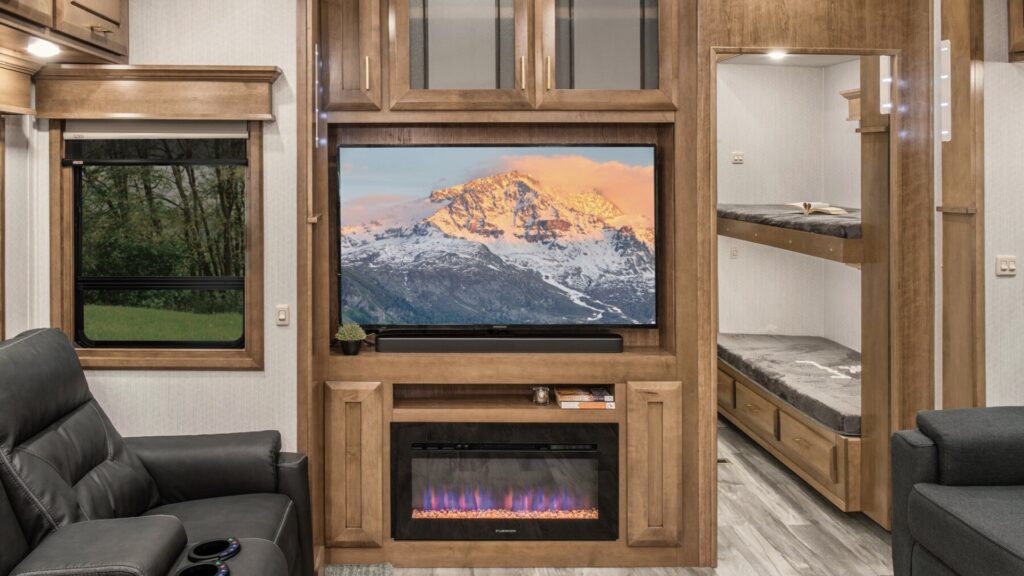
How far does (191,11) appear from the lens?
3.40 metres

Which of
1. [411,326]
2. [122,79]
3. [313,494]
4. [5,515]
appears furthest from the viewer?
[411,326]

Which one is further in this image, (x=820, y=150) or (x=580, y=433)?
(x=820, y=150)

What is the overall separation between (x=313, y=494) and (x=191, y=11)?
1938mm

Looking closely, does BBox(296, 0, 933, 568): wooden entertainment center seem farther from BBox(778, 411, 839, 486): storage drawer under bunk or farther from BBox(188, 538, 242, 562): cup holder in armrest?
BBox(188, 538, 242, 562): cup holder in armrest

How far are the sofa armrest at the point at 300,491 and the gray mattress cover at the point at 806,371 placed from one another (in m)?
2.53

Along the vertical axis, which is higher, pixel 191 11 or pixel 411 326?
pixel 191 11

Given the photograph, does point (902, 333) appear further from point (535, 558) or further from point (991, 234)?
point (535, 558)

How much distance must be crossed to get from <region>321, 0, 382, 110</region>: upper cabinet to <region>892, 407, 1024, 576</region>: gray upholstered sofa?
2.44 m

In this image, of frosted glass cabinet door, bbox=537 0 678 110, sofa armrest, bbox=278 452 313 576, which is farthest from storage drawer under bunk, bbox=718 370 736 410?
sofa armrest, bbox=278 452 313 576

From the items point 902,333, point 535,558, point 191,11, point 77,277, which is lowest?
point 535,558

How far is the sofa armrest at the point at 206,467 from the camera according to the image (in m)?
3.05

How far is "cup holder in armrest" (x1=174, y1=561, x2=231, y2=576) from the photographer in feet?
7.50

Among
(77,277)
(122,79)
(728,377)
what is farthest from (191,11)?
(728,377)

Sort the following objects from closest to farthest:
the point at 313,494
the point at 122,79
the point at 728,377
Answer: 1. the point at 122,79
2. the point at 313,494
3. the point at 728,377
